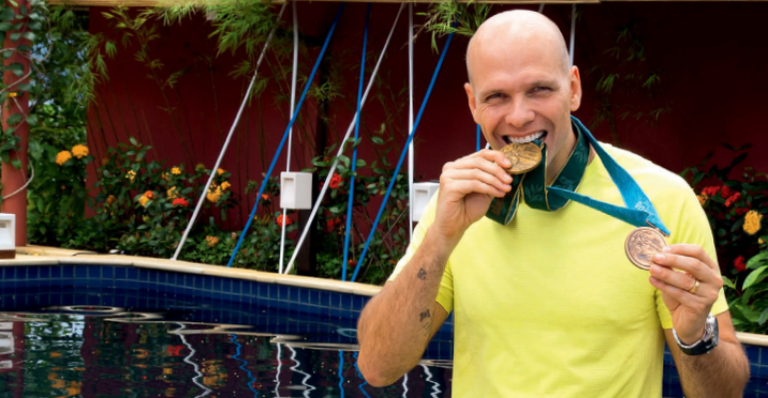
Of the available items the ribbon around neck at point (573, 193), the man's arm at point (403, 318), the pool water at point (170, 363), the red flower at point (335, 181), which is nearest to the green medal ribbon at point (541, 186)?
the ribbon around neck at point (573, 193)

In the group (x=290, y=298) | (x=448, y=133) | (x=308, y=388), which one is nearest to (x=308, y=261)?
(x=290, y=298)

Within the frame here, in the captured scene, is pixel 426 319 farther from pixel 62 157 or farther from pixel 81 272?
pixel 62 157

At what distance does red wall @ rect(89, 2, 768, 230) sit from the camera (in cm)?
593

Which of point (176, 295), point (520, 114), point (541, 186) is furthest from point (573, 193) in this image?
point (176, 295)

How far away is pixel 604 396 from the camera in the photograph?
1.51 metres

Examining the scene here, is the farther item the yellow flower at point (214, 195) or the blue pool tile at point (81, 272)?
the yellow flower at point (214, 195)

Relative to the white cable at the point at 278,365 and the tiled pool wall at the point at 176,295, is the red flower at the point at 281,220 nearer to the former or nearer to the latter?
the tiled pool wall at the point at 176,295

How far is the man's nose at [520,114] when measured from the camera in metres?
1.54

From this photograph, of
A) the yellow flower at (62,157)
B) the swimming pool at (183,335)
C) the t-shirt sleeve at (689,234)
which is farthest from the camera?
the yellow flower at (62,157)

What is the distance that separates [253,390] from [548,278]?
2650mm

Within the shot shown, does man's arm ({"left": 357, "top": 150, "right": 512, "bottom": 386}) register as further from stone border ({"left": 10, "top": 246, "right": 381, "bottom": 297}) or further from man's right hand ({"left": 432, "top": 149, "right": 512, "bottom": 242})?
stone border ({"left": 10, "top": 246, "right": 381, "bottom": 297})

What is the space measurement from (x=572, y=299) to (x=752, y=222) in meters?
3.92

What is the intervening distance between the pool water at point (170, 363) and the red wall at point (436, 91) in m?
2.56

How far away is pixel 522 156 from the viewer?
4.90ft
